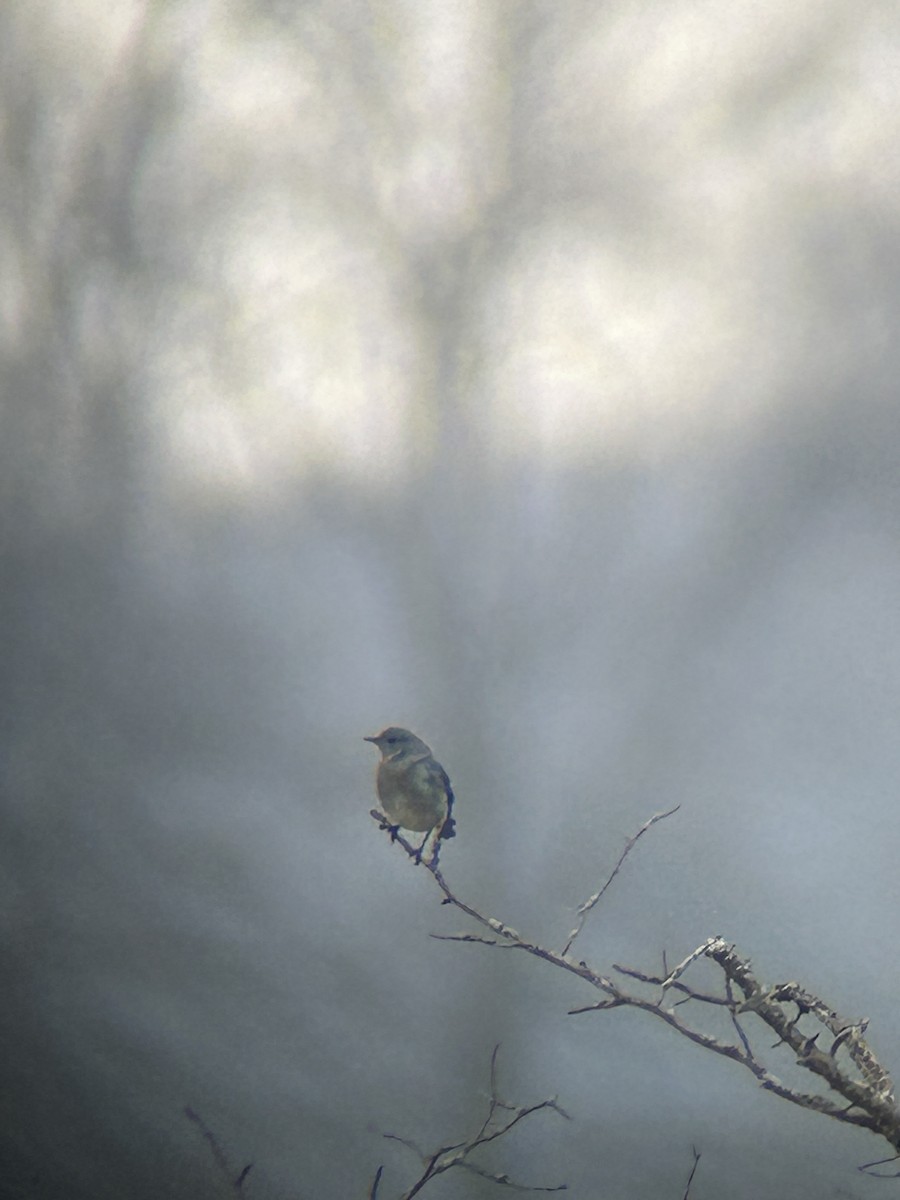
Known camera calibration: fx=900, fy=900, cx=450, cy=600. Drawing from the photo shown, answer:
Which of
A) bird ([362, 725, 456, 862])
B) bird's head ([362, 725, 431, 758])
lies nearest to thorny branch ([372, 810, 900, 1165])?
bird ([362, 725, 456, 862])

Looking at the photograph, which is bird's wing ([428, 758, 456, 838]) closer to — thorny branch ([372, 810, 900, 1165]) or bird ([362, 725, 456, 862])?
bird ([362, 725, 456, 862])

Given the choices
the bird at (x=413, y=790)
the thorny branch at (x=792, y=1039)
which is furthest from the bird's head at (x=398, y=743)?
the thorny branch at (x=792, y=1039)

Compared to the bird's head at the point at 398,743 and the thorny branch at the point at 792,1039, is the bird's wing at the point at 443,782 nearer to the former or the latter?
the bird's head at the point at 398,743

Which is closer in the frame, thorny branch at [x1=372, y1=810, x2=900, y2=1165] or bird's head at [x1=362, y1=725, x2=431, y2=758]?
thorny branch at [x1=372, y1=810, x2=900, y2=1165]

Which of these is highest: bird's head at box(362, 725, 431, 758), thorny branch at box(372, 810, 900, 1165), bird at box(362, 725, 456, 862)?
bird's head at box(362, 725, 431, 758)

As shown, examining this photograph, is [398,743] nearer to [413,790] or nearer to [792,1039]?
[413,790]

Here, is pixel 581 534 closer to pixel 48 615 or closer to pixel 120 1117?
pixel 48 615

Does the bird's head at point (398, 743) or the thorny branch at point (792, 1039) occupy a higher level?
the bird's head at point (398, 743)

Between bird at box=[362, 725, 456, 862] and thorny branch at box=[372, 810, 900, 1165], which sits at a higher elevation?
bird at box=[362, 725, 456, 862]

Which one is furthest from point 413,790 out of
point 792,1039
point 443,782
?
point 792,1039
